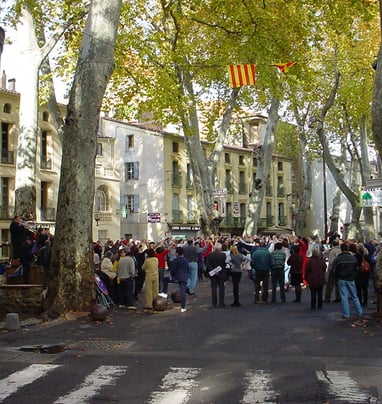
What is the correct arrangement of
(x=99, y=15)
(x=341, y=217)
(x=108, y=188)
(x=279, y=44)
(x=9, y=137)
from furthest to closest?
(x=341, y=217), (x=108, y=188), (x=9, y=137), (x=279, y=44), (x=99, y=15)

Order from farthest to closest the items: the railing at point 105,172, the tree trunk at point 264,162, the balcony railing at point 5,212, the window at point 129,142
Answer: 1. the window at point 129,142
2. the railing at point 105,172
3. the balcony railing at point 5,212
4. the tree trunk at point 264,162

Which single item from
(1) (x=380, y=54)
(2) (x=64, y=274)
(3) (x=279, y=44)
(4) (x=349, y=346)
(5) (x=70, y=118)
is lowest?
(4) (x=349, y=346)

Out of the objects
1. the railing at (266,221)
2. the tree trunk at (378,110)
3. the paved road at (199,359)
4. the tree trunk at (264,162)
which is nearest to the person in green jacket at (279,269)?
the paved road at (199,359)

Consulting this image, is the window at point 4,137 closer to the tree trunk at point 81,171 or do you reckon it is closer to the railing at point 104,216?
the railing at point 104,216

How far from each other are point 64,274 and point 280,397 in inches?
315

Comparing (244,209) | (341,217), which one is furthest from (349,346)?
(341,217)

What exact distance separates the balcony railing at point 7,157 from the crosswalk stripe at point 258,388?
37258 mm

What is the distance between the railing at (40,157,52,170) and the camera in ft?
146

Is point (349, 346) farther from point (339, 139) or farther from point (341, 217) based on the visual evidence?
point (341, 217)

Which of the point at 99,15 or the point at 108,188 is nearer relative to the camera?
the point at 99,15

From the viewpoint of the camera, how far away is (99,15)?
1483cm

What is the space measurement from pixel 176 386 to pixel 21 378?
7.06ft

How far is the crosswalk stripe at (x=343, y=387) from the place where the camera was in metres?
7.18

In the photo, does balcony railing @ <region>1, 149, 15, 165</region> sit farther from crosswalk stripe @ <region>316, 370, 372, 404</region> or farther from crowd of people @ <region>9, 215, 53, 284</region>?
crosswalk stripe @ <region>316, 370, 372, 404</region>
